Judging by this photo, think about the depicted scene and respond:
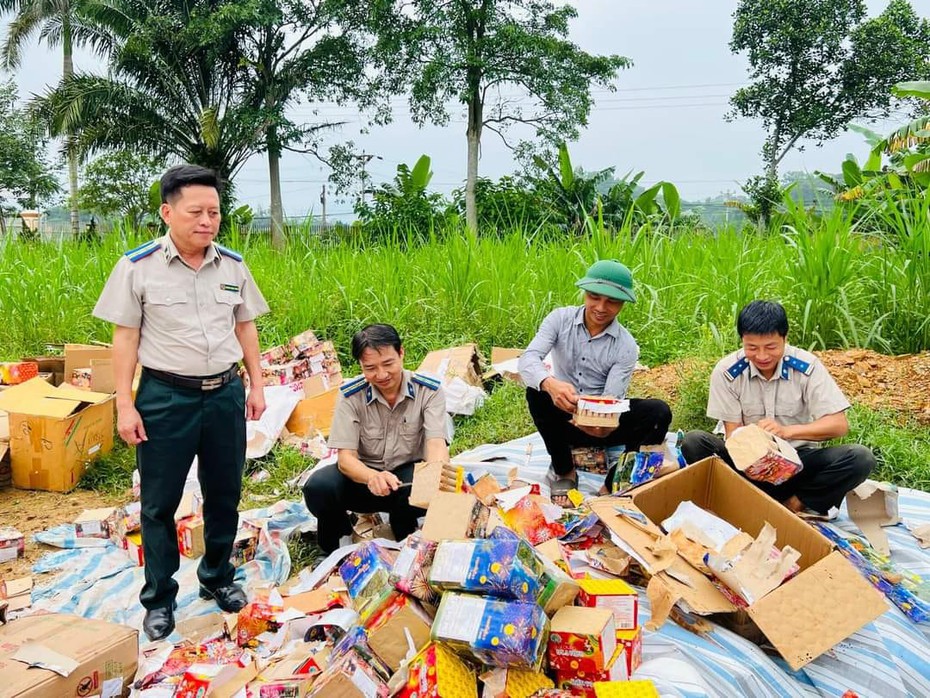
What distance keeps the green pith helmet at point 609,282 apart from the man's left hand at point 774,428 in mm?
775

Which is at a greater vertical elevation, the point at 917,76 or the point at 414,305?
the point at 917,76

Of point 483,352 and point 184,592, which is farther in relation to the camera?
point 483,352

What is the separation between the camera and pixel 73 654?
2008mm

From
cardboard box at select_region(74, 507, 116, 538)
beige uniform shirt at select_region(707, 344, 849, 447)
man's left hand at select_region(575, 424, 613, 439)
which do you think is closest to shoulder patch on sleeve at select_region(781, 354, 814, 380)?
beige uniform shirt at select_region(707, 344, 849, 447)

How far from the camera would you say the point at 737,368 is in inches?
117

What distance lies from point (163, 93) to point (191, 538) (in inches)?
627

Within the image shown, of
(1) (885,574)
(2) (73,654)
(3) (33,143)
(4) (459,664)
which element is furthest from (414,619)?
(3) (33,143)

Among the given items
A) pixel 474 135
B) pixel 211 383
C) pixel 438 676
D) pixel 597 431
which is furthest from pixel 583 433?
pixel 474 135

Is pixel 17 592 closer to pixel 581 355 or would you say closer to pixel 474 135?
pixel 581 355

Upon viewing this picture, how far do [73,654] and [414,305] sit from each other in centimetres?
410

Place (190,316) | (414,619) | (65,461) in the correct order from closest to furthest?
(414,619), (190,316), (65,461)

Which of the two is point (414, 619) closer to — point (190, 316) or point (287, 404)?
point (190, 316)

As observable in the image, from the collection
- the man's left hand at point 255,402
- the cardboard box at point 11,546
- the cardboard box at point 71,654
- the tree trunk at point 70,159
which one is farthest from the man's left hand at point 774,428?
the tree trunk at point 70,159

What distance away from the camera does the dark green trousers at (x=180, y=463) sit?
2.38m
